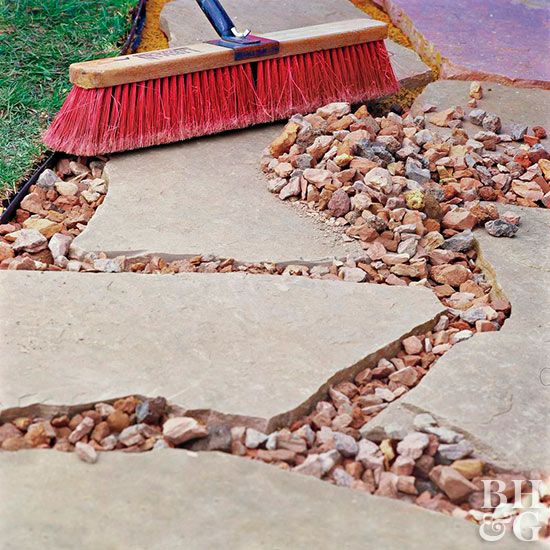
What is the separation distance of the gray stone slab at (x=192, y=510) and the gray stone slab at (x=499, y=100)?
85.9 inches

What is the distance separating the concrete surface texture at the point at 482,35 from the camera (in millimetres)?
4203

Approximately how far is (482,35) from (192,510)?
336cm

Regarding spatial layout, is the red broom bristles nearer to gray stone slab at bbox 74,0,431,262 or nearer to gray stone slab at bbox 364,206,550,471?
gray stone slab at bbox 74,0,431,262

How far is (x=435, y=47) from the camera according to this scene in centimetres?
441

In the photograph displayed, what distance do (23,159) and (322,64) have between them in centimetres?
119

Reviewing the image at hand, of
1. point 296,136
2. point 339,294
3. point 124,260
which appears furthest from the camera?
point 296,136

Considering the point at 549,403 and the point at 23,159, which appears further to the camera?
the point at 23,159

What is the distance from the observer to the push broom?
3359 millimetres

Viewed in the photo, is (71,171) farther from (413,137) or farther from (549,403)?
(549,403)

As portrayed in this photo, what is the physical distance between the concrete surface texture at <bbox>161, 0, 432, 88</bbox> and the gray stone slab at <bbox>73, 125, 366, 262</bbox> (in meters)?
1.04

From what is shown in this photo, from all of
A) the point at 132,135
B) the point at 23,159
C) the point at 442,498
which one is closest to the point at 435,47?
the point at 132,135

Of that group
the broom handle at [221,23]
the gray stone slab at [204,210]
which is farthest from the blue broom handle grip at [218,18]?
the gray stone slab at [204,210]

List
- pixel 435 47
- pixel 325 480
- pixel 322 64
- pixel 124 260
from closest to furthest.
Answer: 1. pixel 325 480
2. pixel 124 260
3. pixel 322 64
4. pixel 435 47

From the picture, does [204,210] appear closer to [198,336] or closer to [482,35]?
[198,336]
